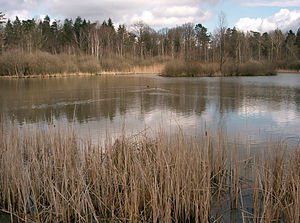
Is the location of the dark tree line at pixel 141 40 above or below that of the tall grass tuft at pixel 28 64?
above

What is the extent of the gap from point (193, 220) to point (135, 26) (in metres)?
57.4

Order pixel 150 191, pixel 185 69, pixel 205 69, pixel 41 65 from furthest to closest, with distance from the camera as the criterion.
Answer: pixel 41 65, pixel 205 69, pixel 185 69, pixel 150 191


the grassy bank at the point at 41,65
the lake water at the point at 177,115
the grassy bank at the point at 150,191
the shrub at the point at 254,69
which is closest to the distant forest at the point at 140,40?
the grassy bank at the point at 41,65

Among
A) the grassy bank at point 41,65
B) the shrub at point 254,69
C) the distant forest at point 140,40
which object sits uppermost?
the distant forest at point 140,40

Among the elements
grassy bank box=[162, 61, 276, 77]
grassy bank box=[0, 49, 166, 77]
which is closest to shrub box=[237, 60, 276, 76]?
grassy bank box=[162, 61, 276, 77]

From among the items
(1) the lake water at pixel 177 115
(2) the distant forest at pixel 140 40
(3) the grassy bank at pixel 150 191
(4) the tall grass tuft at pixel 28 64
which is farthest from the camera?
(2) the distant forest at pixel 140 40

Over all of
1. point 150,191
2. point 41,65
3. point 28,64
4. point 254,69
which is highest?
point 28,64

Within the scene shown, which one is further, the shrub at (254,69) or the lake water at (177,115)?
the shrub at (254,69)

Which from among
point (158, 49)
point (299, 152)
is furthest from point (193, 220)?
point (158, 49)

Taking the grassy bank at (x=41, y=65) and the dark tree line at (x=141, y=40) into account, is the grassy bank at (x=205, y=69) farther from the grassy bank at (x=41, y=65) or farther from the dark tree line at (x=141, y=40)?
the dark tree line at (x=141, y=40)

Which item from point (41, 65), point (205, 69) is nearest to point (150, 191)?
point (205, 69)

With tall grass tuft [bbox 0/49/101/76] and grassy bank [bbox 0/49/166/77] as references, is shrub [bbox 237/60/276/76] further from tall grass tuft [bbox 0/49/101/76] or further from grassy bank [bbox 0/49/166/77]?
tall grass tuft [bbox 0/49/101/76]

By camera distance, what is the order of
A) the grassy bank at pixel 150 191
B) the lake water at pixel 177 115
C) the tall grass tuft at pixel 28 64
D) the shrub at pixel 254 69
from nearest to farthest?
the grassy bank at pixel 150 191, the lake water at pixel 177 115, the shrub at pixel 254 69, the tall grass tuft at pixel 28 64

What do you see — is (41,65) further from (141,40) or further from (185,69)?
(141,40)
